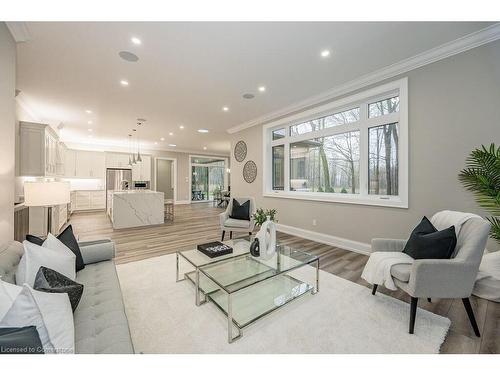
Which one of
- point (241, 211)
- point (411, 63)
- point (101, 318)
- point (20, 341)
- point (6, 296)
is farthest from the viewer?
point (241, 211)

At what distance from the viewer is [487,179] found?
87.1 inches

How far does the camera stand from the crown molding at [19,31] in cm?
213

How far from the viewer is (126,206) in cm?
521

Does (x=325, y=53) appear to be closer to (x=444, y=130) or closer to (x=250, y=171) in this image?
(x=444, y=130)

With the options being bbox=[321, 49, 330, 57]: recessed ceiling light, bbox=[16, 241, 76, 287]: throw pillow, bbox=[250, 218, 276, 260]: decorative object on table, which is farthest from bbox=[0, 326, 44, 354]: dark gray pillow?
bbox=[321, 49, 330, 57]: recessed ceiling light

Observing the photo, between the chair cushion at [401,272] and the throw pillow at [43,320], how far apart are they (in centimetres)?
226

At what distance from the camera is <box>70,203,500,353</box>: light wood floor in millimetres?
→ 1604

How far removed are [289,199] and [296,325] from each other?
10.4 ft

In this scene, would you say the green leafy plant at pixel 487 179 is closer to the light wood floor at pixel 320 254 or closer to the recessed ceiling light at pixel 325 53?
the light wood floor at pixel 320 254

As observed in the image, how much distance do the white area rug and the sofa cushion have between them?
0.40 metres

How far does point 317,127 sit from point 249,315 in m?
3.74

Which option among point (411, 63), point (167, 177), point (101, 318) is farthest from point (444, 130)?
point (167, 177)

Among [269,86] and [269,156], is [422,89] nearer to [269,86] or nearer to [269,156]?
[269,86]

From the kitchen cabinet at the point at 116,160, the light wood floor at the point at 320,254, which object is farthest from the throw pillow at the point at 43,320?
the kitchen cabinet at the point at 116,160
